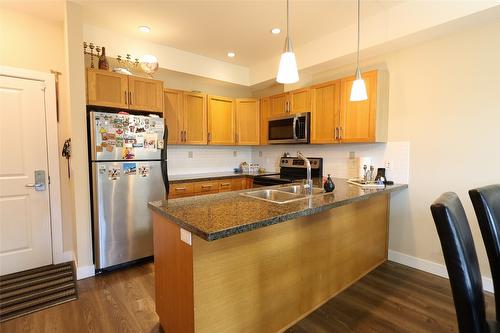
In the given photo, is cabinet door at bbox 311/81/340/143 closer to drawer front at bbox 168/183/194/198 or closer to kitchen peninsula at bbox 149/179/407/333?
kitchen peninsula at bbox 149/179/407/333

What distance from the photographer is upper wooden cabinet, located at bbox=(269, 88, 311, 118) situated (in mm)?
3533

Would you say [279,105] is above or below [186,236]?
above

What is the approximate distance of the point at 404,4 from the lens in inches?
96.2

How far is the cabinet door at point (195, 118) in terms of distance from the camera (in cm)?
371

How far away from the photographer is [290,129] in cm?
374

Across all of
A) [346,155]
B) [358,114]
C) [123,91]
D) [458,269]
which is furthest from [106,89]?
[458,269]

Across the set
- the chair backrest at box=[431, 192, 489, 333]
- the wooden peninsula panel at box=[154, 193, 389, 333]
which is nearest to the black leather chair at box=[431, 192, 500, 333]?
the chair backrest at box=[431, 192, 489, 333]

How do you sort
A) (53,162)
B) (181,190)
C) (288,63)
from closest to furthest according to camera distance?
(288,63) → (53,162) → (181,190)

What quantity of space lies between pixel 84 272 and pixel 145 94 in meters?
2.06

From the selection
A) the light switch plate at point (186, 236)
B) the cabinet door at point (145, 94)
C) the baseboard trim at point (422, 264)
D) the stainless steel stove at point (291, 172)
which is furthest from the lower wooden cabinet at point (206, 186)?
the baseboard trim at point (422, 264)

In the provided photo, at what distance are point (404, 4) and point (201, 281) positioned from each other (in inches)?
119

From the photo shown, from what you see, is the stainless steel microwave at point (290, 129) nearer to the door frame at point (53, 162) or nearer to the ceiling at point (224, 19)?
the ceiling at point (224, 19)

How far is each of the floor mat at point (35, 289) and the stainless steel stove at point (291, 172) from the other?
8.24ft

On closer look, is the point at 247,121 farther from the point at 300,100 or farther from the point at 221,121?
the point at 300,100
